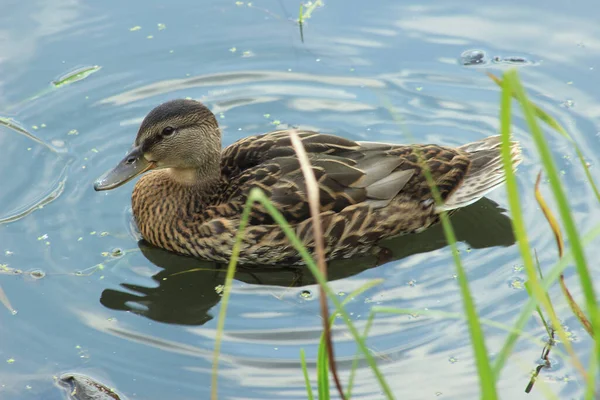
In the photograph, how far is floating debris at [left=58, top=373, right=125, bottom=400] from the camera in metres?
5.65

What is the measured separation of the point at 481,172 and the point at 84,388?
139 inches

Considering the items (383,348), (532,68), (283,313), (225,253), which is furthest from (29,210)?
(532,68)

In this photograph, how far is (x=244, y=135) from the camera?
8320mm

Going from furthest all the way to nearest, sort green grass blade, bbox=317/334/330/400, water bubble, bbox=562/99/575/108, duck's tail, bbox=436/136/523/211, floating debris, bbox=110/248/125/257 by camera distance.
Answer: water bubble, bbox=562/99/575/108
duck's tail, bbox=436/136/523/211
floating debris, bbox=110/248/125/257
green grass blade, bbox=317/334/330/400

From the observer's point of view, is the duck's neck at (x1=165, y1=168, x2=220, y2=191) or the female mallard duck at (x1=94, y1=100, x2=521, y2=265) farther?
the duck's neck at (x1=165, y1=168, x2=220, y2=191)

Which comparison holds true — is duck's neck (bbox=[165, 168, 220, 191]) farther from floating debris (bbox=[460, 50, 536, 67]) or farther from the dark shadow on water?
floating debris (bbox=[460, 50, 536, 67])

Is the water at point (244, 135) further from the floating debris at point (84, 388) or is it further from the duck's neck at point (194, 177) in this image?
the duck's neck at point (194, 177)

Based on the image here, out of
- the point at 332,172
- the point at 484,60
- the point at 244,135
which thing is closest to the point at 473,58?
the point at 484,60

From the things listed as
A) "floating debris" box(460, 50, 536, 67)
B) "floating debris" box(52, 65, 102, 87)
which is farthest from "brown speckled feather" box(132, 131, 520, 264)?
"floating debris" box(52, 65, 102, 87)

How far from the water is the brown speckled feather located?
0.18 meters

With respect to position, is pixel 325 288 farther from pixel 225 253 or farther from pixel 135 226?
pixel 135 226

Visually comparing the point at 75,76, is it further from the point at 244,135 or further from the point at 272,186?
the point at 272,186

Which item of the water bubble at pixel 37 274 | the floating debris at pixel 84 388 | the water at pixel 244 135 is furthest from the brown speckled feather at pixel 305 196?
the floating debris at pixel 84 388

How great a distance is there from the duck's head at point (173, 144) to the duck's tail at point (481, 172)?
6.12 ft
